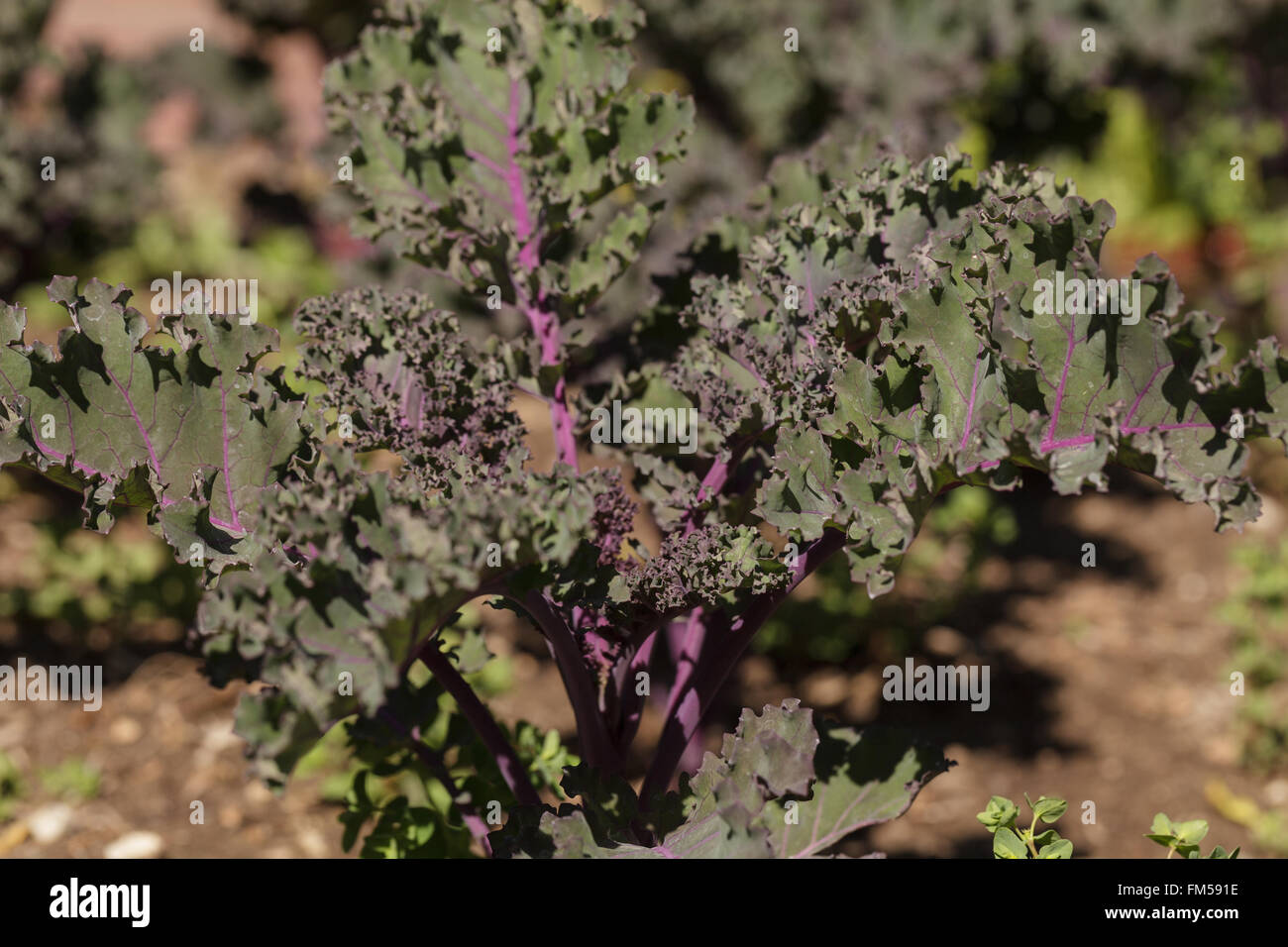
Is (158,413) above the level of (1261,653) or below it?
above

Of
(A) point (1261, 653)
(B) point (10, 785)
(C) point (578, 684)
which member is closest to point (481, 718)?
(C) point (578, 684)

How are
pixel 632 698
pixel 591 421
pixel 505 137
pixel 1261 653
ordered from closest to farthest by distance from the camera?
pixel 632 698 < pixel 591 421 < pixel 505 137 < pixel 1261 653

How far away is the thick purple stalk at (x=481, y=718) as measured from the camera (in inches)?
90.3

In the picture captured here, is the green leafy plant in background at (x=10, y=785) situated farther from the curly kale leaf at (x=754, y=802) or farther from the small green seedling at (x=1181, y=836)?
the small green seedling at (x=1181, y=836)

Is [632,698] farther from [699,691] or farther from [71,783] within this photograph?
[71,783]

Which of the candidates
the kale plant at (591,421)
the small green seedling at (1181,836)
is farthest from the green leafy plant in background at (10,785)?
the small green seedling at (1181,836)

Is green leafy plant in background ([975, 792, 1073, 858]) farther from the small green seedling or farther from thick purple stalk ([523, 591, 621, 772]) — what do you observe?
thick purple stalk ([523, 591, 621, 772])

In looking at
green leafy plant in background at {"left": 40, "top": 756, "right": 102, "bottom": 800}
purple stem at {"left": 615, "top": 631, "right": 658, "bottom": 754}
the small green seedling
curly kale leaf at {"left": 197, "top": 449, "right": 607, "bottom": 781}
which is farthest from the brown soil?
curly kale leaf at {"left": 197, "top": 449, "right": 607, "bottom": 781}

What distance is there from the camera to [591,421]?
274 cm

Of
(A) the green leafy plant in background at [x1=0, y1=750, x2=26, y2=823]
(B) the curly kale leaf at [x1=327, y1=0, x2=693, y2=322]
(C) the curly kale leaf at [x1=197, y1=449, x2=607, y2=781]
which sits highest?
(B) the curly kale leaf at [x1=327, y1=0, x2=693, y2=322]

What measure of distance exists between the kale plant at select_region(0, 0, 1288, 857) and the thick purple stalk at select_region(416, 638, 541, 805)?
12 millimetres

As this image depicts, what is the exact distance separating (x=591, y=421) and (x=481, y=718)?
0.70 meters

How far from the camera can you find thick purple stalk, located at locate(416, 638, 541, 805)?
2.29 metres
